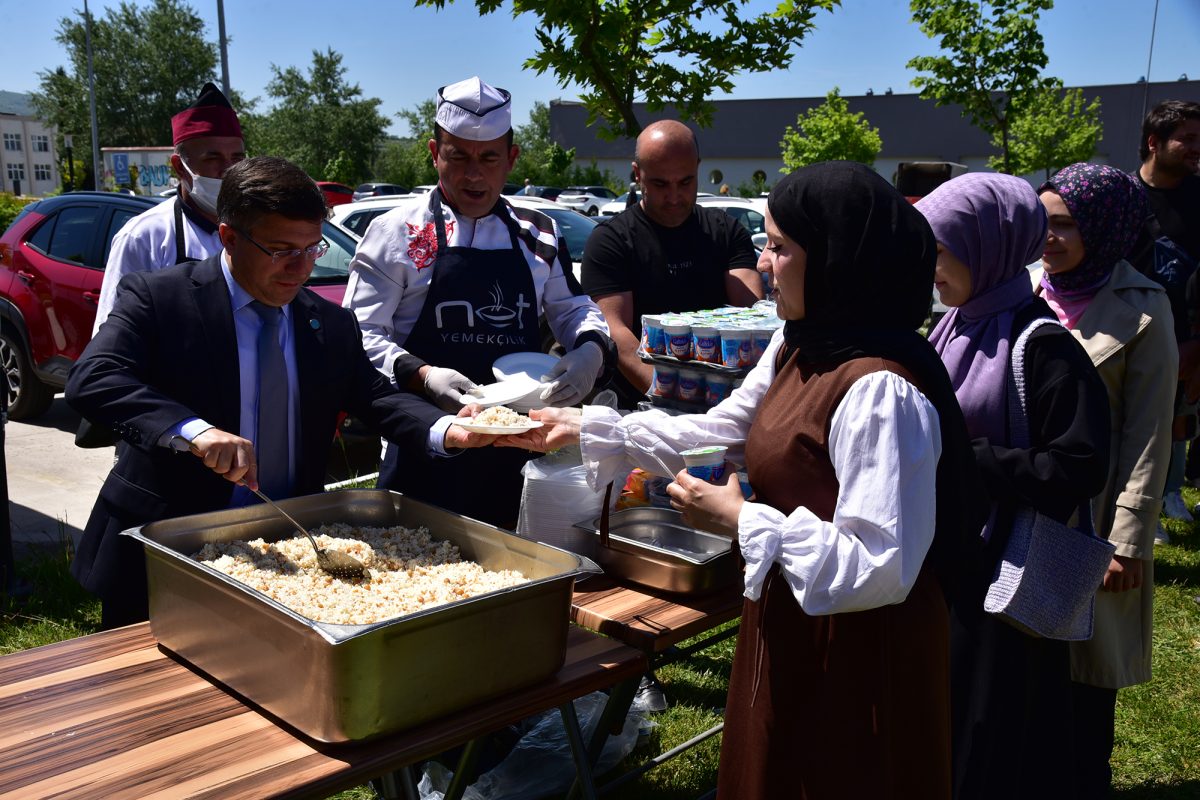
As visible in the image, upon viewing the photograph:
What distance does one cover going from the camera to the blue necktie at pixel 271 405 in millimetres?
2121

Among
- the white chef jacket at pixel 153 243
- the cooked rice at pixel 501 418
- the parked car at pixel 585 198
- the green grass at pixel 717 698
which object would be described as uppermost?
the parked car at pixel 585 198

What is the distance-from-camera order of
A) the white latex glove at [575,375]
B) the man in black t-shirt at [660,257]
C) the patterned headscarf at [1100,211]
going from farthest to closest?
1. the man in black t-shirt at [660,257]
2. the white latex glove at [575,375]
3. the patterned headscarf at [1100,211]

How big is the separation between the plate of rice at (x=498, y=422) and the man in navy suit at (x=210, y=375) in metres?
0.36

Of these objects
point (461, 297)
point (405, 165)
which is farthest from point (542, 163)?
point (461, 297)

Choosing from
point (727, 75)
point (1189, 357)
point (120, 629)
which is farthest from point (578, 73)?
point (120, 629)

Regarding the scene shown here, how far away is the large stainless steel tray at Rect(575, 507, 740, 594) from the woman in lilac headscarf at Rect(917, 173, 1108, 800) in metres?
0.58

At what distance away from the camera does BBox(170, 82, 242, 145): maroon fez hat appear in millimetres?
3246

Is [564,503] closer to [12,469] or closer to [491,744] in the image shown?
[491,744]

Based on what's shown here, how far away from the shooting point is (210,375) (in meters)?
2.05

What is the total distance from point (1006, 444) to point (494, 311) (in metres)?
1.41

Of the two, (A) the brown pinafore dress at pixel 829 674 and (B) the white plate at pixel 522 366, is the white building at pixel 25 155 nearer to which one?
(B) the white plate at pixel 522 366

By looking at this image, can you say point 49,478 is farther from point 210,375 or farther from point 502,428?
point 502,428

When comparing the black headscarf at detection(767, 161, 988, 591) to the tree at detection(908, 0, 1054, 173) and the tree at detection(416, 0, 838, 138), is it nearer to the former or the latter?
the tree at detection(416, 0, 838, 138)

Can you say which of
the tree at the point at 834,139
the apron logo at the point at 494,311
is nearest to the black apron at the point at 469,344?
the apron logo at the point at 494,311
